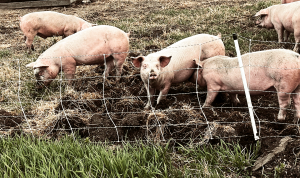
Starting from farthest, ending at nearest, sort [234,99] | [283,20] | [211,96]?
[283,20], [234,99], [211,96]

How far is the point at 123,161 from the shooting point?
3.09 meters

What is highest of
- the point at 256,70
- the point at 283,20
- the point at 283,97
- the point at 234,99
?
the point at 283,20

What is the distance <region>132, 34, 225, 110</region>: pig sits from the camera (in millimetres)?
4699

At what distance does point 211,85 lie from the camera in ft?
15.8

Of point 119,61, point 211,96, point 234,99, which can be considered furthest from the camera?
point 119,61

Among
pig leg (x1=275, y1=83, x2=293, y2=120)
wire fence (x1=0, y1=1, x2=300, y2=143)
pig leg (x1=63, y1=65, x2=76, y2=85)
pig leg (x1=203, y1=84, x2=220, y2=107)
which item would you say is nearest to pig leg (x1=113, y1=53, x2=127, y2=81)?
wire fence (x1=0, y1=1, x2=300, y2=143)

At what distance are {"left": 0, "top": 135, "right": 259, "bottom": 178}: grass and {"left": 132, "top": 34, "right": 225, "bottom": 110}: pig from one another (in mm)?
1303

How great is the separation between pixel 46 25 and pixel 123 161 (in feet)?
19.0

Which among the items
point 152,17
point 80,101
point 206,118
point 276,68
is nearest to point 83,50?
point 80,101

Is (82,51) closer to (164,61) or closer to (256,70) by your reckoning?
(164,61)

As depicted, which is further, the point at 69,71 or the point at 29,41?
the point at 29,41

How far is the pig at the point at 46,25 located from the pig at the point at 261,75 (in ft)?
13.3

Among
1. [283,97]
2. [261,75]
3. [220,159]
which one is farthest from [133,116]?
[283,97]

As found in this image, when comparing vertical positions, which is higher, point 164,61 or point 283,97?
point 164,61
